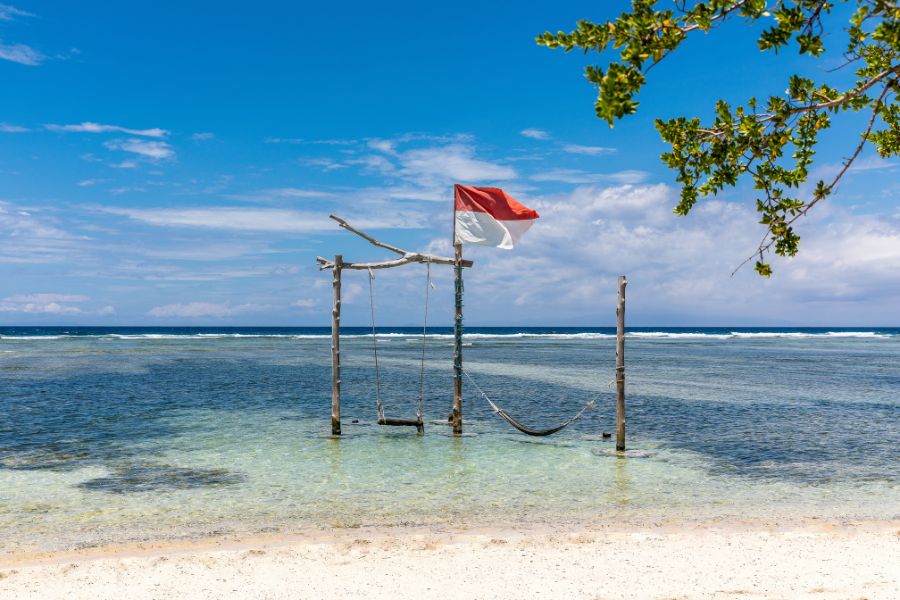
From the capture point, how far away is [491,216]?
53.0 ft

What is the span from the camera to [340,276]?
707 inches

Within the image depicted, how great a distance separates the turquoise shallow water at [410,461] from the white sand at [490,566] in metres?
0.94

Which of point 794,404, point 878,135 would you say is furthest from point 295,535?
point 794,404

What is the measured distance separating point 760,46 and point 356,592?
6.97 metres

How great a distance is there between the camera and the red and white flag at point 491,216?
1606 centimetres

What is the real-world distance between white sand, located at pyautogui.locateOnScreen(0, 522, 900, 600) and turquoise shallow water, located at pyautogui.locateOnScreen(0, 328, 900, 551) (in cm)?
94

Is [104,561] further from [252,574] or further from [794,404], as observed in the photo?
[794,404]

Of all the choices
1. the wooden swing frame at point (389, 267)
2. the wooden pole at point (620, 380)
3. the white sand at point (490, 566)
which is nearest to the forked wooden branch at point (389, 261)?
the wooden swing frame at point (389, 267)

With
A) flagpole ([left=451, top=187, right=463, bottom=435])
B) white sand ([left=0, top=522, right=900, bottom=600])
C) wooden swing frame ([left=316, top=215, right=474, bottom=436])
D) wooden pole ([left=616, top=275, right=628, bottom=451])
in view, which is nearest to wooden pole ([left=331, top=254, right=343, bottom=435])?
wooden swing frame ([left=316, top=215, right=474, bottom=436])

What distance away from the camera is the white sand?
7.45 meters

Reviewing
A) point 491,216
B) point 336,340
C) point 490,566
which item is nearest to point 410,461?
point 336,340

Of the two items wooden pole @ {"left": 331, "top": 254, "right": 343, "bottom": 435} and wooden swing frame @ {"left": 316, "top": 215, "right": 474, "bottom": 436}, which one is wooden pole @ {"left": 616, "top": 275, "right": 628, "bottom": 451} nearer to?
wooden swing frame @ {"left": 316, "top": 215, "right": 474, "bottom": 436}

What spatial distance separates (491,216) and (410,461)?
624 cm

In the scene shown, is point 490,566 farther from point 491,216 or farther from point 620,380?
point 491,216
